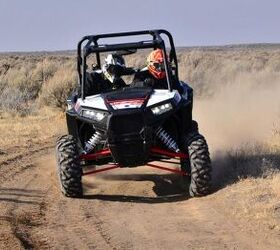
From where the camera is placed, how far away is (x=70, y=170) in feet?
31.6

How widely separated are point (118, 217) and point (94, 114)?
66.7 inches

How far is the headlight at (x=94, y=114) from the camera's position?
31.2 feet

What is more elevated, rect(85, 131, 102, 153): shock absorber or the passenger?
the passenger

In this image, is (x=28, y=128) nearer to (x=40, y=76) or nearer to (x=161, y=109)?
(x=161, y=109)

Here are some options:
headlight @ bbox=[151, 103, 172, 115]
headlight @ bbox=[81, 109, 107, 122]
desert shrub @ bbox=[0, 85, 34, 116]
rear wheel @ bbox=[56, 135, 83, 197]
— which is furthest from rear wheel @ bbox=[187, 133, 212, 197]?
desert shrub @ bbox=[0, 85, 34, 116]

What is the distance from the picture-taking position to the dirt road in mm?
7215

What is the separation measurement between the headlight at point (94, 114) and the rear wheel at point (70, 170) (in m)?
0.47

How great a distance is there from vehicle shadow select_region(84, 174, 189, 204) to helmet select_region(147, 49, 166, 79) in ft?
5.35

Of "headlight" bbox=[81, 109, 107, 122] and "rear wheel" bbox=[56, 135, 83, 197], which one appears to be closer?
"headlight" bbox=[81, 109, 107, 122]

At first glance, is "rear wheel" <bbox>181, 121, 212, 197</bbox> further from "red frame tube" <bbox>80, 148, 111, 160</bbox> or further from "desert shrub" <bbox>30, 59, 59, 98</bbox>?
"desert shrub" <bbox>30, 59, 59, 98</bbox>

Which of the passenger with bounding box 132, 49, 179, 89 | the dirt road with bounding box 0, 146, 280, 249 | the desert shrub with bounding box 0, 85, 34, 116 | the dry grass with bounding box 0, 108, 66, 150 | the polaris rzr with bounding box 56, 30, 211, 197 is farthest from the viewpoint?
the desert shrub with bounding box 0, 85, 34, 116

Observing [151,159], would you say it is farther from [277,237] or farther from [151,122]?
[277,237]

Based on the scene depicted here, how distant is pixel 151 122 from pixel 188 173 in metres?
1.13

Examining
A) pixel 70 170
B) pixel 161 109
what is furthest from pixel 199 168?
pixel 70 170
